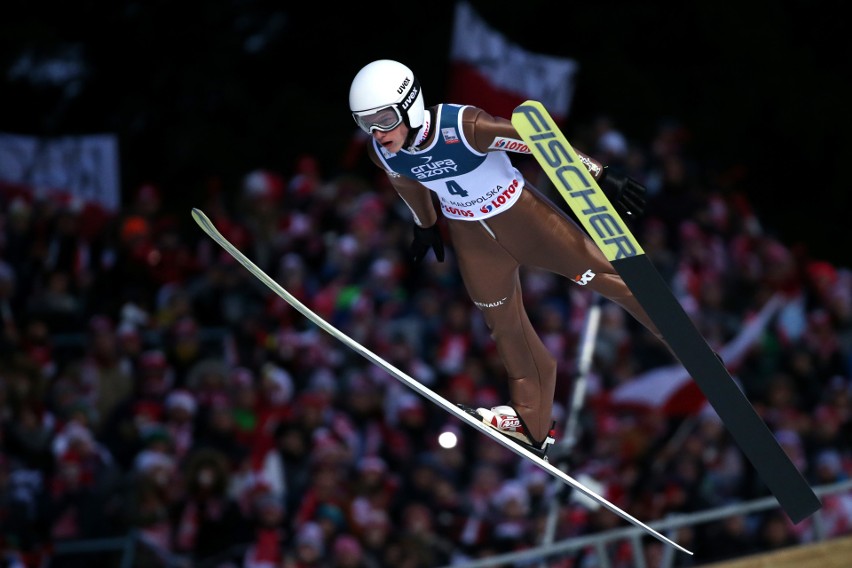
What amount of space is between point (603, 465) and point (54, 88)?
599cm

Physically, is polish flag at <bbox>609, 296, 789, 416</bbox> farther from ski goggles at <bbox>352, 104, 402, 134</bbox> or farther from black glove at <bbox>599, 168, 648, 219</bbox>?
ski goggles at <bbox>352, 104, 402, 134</bbox>

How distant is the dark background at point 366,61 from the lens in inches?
460

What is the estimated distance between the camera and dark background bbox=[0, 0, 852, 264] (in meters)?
11.7

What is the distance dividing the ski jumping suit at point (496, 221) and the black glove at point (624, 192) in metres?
0.06

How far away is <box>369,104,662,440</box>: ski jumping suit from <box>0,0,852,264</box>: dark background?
19.4ft

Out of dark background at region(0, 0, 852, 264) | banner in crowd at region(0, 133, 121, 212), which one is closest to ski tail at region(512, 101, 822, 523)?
banner in crowd at region(0, 133, 121, 212)

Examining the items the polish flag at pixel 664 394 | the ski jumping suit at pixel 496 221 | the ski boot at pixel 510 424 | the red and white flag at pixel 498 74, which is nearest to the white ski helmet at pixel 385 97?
the ski jumping suit at pixel 496 221

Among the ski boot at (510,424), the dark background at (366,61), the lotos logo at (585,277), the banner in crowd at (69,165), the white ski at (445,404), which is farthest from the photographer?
the dark background at (366,61)

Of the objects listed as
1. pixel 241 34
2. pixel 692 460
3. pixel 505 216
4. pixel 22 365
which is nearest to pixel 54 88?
pixel 241 34

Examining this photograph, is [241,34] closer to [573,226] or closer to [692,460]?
[692,460]

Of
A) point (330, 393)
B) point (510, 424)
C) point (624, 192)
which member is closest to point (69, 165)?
point (330, 393)

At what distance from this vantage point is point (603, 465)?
26.8ft

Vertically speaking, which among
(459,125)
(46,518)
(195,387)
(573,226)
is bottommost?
(46,518)

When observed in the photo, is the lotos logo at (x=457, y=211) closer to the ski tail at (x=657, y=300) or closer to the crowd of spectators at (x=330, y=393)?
the ski tail at (x=657, y=300)
